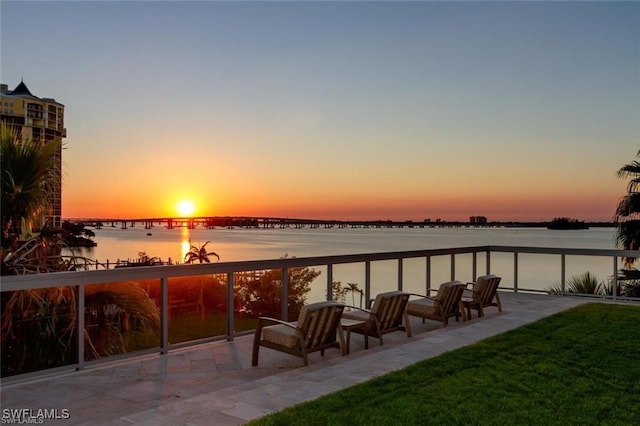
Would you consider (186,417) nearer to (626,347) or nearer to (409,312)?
(409,312)

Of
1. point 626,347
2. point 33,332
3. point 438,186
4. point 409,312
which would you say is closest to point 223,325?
point 33,332

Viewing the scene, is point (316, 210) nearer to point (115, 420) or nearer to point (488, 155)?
point (488, 155)

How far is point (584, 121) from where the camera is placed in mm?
16891

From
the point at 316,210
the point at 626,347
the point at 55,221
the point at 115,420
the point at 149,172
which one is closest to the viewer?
the point at 115,420

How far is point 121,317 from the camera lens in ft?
18.3

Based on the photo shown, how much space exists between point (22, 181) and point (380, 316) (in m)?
4.82

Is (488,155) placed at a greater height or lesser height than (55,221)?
greater

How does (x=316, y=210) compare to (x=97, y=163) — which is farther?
(x=316, y=210)

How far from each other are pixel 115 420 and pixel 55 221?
177 inches

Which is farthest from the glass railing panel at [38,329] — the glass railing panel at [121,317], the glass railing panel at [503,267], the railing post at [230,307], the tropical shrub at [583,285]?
the tropical shrub at [583,285]

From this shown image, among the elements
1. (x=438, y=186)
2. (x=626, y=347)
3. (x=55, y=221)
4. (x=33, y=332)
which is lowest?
(x=626, y=347)

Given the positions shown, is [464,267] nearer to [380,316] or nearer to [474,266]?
[474,266]

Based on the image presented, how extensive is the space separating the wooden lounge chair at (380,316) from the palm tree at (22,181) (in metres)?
4.21

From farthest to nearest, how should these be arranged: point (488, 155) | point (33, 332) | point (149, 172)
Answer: point (149, 172) < point (488, 155) < point (33, 332)
